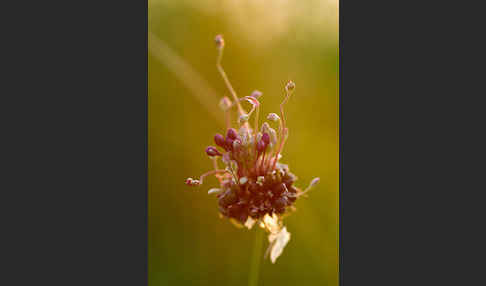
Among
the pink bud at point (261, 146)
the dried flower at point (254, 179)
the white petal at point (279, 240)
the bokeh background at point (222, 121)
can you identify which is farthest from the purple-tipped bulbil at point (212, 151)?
the bokeh background at point (222, 121)

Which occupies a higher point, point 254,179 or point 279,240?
point 254,179

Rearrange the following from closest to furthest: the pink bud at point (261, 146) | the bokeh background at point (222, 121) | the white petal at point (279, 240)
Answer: the pink bud at point (261, 146), the white petal at point (279, 240), the bokeh background at point (222, 121)

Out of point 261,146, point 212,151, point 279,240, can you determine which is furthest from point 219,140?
point 279,240

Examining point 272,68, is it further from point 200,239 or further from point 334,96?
point 200,239

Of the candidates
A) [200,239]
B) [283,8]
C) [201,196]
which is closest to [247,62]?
[283,8]

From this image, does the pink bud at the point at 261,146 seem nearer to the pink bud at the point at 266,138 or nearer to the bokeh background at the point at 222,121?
the pink bud at the point at 266,138

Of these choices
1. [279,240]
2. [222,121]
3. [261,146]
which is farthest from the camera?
[222,121]

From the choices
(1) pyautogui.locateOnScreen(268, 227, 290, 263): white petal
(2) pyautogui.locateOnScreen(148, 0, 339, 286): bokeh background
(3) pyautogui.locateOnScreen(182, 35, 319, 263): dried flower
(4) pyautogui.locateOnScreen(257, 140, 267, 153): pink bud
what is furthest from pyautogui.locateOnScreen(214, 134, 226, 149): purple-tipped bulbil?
(2) pyautogui.locateOnScreen(148, 0, 339, 286): bokeh background

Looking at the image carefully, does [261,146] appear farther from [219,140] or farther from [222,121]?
[222,121]

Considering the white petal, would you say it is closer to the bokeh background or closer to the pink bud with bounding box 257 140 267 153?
the pink bud with bounding box 257 140 267 153
